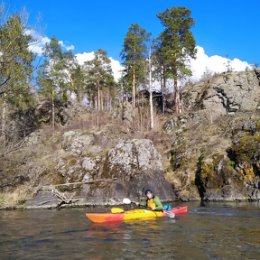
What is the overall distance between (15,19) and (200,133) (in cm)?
2013

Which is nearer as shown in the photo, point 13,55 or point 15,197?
point 13,55

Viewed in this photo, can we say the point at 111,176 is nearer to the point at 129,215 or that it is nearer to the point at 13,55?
the point at 129,215

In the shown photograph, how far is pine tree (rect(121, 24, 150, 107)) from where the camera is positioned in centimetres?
4097

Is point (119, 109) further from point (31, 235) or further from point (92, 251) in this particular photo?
point (92, 251)

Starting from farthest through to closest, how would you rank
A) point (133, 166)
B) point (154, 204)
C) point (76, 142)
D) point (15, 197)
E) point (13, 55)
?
1. point (76, 142)
2. point (133, 166)
3. point (15, 197)
4. point (154, 204)
5. point (13, 55)

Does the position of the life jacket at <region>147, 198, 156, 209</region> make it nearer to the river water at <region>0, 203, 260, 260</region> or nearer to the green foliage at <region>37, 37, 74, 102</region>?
the river water at <region>0, 203, 260, 260</region>

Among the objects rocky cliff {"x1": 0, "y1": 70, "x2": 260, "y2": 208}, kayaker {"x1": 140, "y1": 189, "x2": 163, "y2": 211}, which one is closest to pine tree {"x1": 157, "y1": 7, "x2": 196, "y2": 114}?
rocky cliff {"x1": 0, "y1": 70, "x2": 260, "y2": 208}

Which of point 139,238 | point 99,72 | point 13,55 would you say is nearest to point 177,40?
point 99,72

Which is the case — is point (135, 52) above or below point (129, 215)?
above

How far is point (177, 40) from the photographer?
126ft

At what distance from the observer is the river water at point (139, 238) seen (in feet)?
33.5

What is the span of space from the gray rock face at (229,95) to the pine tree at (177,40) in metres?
3.71

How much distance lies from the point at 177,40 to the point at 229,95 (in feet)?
25.3

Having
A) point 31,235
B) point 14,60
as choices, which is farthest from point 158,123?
point 31,235
